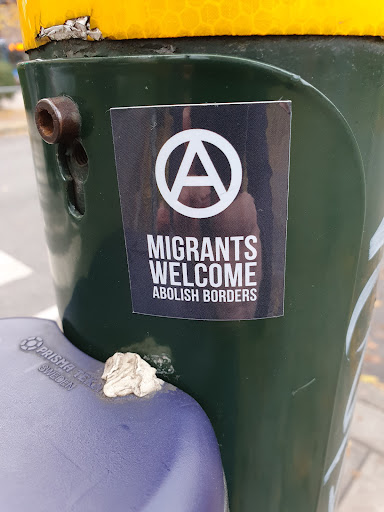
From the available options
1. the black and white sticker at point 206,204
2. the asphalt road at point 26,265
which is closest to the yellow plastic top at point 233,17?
the black and white sticker at point 206,204

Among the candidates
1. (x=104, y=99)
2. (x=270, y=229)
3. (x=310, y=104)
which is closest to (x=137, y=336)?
(x=270, y=229)

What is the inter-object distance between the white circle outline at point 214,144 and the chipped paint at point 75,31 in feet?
0.86

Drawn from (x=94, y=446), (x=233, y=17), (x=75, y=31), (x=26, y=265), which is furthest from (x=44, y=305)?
(x=233, y=17)

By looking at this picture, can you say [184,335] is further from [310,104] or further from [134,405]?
[310,104]

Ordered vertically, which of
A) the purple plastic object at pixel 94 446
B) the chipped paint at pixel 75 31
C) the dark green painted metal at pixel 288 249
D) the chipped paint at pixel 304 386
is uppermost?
the chipped paint at pixel 75 31

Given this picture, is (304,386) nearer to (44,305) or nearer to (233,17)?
(233,17)

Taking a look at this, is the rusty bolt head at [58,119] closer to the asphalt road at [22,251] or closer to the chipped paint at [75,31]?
the chipped paint at [75,31]

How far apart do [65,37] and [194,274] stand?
1.82 ft

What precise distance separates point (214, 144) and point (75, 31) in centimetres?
37

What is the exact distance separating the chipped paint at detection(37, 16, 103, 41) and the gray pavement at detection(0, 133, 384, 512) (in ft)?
6.44

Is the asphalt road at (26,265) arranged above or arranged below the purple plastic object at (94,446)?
below

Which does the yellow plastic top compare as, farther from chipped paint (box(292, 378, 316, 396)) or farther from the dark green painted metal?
chipped paint (box(292, 378, 316, 396))

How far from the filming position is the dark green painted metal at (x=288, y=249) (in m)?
0.89

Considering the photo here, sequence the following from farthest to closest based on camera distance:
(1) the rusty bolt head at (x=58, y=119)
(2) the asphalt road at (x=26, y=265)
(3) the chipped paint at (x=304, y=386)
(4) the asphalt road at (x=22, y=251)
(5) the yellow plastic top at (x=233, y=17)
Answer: (4) the asphalt road at (x=22, y=251) → (2) the asphalt road at (x=26, y=265) → (3) the chipped paint at (x=304, y=386) → (1) the rusty bolt head at (x=58, y=119) → (5) the yellow plastic top at (x=233, y=17)
